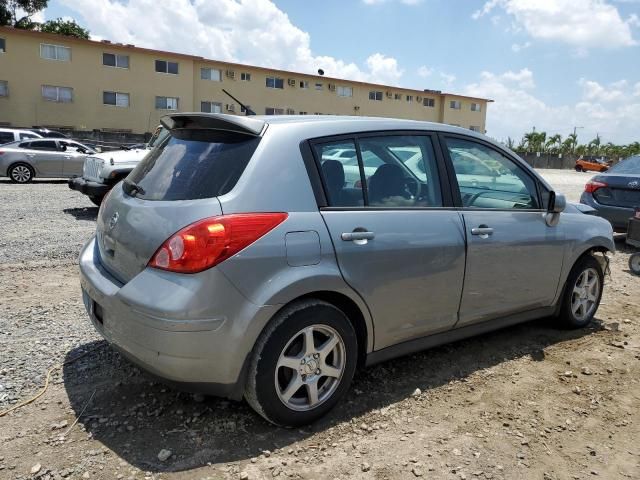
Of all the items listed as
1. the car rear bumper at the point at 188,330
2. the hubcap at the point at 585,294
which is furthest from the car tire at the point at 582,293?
the car rear bumper at the point at 188,330

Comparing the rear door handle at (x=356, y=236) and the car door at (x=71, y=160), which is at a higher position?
the car door at (x=71, y=160)

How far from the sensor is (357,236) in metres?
2.99

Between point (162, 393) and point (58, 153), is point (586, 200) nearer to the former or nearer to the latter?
point (162, 393)

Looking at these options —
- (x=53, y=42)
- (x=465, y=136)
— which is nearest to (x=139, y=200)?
(x=465, y=136)

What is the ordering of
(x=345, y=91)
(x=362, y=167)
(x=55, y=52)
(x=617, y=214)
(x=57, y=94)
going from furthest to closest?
(x=345, y=91) → (x=57, y=94) → (x=55, y=52) → (x=617, y=214) → (x=362, y=167)

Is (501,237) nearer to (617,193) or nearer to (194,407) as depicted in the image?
(194,407)

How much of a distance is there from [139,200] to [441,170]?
1.95 metres

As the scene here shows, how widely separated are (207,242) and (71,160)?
15.8m

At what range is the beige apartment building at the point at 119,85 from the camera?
108 ft

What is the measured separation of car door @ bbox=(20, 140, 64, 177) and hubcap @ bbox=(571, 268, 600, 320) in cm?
1582

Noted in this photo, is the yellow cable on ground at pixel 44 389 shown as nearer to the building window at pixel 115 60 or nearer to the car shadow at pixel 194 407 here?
the car shadow at pixel 194 407

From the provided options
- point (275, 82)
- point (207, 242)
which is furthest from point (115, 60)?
point (207, 242)

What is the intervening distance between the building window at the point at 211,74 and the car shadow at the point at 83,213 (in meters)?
30.9

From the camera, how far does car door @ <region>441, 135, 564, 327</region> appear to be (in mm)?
3652
